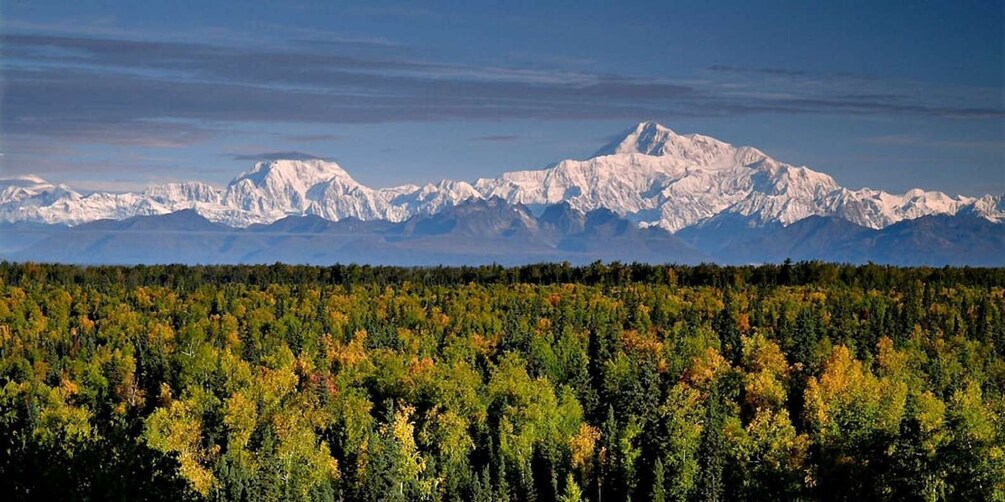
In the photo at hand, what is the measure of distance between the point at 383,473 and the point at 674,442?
25462 millimetres

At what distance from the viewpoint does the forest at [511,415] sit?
275ft

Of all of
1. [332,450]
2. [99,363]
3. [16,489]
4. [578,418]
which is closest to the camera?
[16,489]

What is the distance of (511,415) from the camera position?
440ft

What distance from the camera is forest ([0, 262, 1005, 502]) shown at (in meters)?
83.9

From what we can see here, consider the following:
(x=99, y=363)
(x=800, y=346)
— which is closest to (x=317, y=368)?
(x=99, y=363)

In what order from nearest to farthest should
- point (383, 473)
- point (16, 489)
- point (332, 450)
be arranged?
point (16, 489) < point (383, 473) < point (332, 450)

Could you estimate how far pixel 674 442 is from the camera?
114 meters

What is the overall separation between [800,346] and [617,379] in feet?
88.5

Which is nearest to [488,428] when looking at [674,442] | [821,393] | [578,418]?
[578,418]

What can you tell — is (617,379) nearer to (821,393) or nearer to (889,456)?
(821,393)

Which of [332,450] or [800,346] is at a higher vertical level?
[800,346]

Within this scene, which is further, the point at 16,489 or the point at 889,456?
the point at 889,456

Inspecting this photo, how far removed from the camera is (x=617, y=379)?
154 meters

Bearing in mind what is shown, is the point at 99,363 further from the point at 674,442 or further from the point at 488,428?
the point at 674,442
